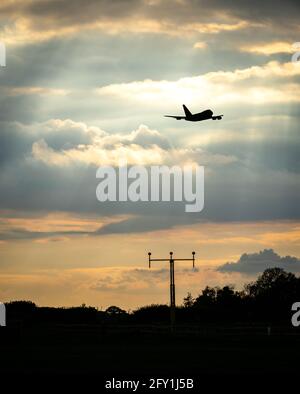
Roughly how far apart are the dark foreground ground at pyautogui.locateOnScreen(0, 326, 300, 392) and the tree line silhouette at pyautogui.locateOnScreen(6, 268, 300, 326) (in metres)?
14.6

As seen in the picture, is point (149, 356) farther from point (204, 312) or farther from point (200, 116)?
point (204, 312)

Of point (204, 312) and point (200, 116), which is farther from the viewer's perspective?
point (204, 312)

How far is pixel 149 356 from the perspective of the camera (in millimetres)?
55438

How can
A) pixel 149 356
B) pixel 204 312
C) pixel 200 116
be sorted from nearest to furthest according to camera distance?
pixel 149 356, pixel 200 116, pixel 204 312

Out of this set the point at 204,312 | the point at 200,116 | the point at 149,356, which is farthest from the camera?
the point at 204,312

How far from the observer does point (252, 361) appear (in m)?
51.4

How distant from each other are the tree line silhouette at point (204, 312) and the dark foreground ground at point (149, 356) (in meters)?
14.6

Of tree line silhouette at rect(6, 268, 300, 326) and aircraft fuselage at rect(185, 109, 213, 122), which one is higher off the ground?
aircraft fuselage at rect(185, 109, 213, 122)

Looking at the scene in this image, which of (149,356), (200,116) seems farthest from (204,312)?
(149,356)

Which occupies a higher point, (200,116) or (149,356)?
(200,116)

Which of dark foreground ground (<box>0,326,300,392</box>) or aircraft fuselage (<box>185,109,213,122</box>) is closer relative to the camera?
dark foreground ground (<box>0,326,300,392</box>)

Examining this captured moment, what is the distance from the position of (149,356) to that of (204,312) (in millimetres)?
78489

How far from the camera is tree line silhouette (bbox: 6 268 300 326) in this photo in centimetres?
11262

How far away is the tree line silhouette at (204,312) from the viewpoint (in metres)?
113
